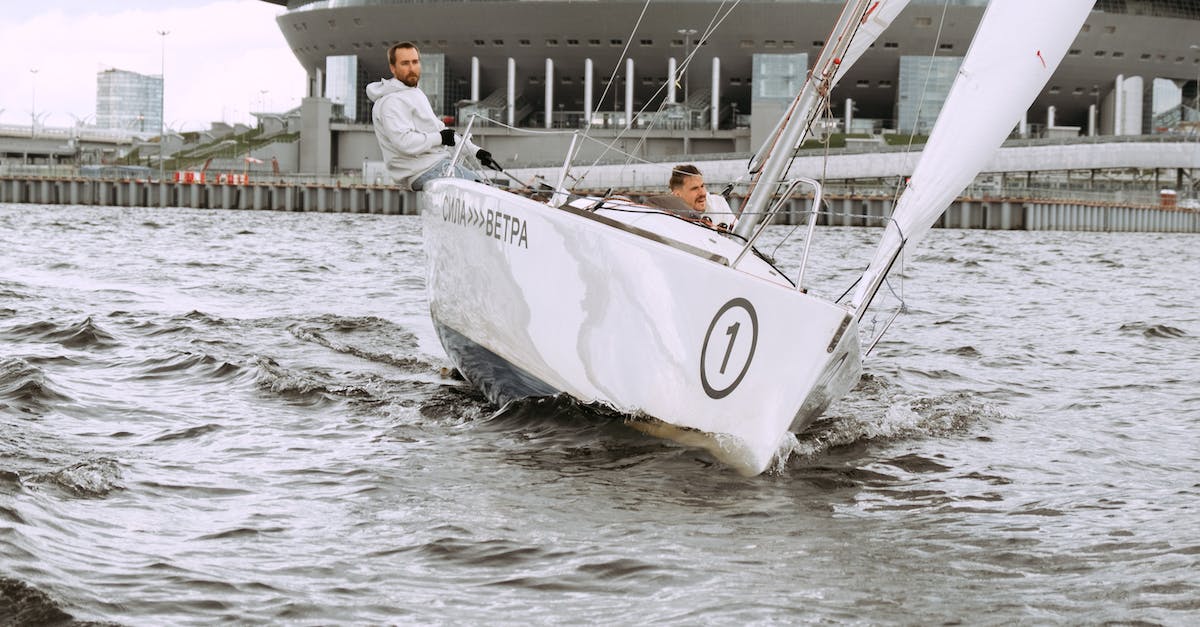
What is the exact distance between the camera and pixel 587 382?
7.55 metres

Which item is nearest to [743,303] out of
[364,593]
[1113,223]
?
[364,593]

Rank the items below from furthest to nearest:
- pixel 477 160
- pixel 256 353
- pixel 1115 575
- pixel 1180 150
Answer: pixel 1180 150, pixel 256 353, pixel 477 160, pixel 1115 575

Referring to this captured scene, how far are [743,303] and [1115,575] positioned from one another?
2.10 metres

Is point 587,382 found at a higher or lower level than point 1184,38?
lower

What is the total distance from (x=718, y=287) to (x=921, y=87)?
243ft

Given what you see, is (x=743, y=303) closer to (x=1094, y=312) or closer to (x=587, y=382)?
(x=587, y=382)

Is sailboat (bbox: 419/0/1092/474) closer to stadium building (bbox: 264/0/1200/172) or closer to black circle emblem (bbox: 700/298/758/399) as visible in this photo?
black circle emblem (bbox: 700/298/758/399)

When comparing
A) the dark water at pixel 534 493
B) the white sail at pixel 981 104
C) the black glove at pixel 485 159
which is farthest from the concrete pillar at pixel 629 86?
the white sail at pixel 981 104

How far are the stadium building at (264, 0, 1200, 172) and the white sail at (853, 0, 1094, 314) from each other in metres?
64.5

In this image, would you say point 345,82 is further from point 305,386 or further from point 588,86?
point 305,386

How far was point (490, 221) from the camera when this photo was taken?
8.20 meters

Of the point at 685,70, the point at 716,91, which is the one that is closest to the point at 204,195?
the point at 685,70

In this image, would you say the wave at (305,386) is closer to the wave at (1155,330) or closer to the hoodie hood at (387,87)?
the hoodie hood at (387,87)

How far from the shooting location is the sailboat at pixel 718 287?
21.7 feet
